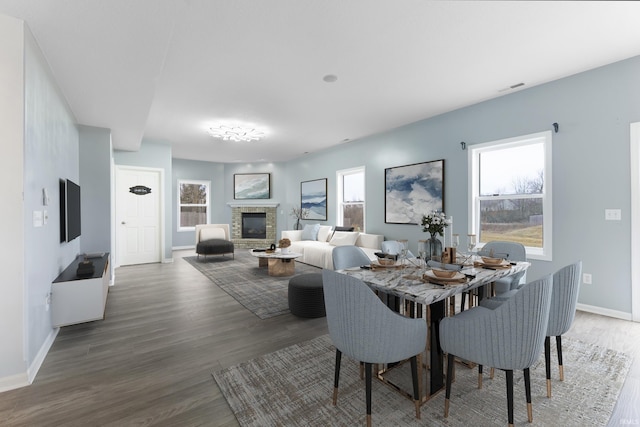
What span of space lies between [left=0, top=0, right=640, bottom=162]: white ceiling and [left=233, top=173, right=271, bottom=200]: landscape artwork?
4889 millimetres

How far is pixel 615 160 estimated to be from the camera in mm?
3123

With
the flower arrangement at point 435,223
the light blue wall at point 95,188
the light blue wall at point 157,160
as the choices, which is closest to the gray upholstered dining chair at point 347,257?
the flower arrangement at point 435,223

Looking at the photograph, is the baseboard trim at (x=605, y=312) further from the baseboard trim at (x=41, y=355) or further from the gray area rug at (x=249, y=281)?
the baseboard trim at (x=41, y=355)

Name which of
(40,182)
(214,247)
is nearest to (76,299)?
(40,182)

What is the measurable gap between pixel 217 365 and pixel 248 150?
19.6 ft

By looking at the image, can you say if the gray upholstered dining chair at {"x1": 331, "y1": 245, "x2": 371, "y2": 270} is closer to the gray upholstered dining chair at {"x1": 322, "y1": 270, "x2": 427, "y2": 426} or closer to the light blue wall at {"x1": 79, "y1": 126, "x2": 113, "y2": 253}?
the gray upholstered dining chair at {"x1": 322, "y1": 270, "x2": 427, "y2": 426}

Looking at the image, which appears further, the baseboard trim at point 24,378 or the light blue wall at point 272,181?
the light blue wall at point 272,181

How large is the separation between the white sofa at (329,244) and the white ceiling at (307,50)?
249 centimetres

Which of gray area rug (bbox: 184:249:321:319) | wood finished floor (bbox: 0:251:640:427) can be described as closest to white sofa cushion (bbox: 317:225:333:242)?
gray area rug (bbox: 184:249:321:319)

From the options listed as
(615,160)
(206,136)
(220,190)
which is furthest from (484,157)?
(220,190)

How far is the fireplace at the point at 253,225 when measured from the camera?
9.41 metres

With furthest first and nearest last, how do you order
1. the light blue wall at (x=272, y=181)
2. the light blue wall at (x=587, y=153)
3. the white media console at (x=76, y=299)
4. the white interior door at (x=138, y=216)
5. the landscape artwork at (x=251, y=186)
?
the landscape artwork at (x=251, y=186) < the light blue wall at (x=272, y=181) < the white interior door at (x=138, y=216) < the light blue wall at (x=587, y=153) < the white media console at (x=76, y=299)

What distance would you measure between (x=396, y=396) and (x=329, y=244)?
448 centimetres

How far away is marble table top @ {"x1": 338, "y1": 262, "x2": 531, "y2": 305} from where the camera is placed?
5.28ft
